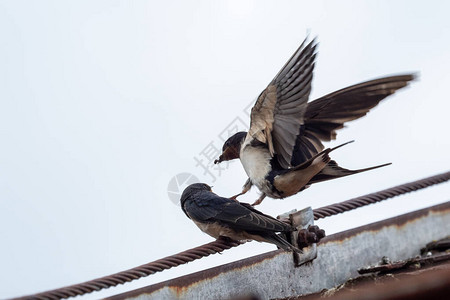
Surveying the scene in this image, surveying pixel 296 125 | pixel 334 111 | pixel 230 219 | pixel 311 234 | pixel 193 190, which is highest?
pixel 334 111

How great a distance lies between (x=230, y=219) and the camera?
7.34ft

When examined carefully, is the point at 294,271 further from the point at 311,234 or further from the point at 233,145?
the point at 233,145

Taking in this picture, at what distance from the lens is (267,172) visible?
2.81 m

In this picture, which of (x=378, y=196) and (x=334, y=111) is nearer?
(x=378, y=196)

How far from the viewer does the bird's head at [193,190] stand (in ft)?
8.34

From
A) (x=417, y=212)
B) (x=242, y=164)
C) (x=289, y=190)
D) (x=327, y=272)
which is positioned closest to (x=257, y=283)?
(x=327, y=272)

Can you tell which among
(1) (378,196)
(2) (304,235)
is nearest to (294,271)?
(2) (304,235)

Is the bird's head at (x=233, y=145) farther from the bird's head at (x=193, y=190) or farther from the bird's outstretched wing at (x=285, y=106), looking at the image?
the bird's head at (x=193, y=190)

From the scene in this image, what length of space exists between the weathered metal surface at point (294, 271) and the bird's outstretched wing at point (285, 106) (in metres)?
0.49

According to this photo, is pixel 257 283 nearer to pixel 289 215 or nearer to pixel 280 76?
pixel 289 215

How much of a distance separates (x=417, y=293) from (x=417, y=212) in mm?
2587

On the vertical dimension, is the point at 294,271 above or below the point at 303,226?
below

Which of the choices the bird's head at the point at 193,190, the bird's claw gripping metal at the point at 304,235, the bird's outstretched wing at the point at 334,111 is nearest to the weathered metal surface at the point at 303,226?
the bird's claw gripping metal at the point at 304,235

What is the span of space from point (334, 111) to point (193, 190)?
0.85m
